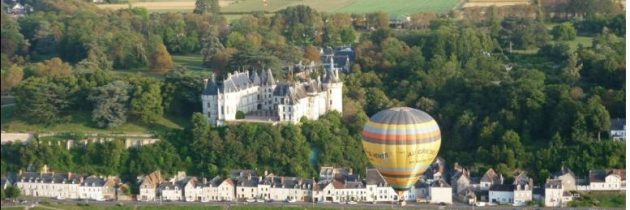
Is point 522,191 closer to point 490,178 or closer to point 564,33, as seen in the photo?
point 490,178

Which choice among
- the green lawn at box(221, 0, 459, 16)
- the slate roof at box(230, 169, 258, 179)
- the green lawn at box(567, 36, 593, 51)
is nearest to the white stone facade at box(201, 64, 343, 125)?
the slate roof at box(230, 169, 258, 179)

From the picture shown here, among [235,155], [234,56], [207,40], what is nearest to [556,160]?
[235,155]

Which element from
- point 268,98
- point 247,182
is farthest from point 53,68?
point 247,182

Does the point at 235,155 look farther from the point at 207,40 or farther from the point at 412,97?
the point at 207,40

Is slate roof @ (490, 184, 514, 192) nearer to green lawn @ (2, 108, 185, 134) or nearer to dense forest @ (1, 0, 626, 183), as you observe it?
Result: dense forest @ (1, 0, 626, 183)

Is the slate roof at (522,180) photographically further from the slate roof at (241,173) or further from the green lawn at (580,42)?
the green lawn at (580,42)

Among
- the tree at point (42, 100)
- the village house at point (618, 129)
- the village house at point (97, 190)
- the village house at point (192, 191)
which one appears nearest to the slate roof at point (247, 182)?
the village house at point (192, 191)
